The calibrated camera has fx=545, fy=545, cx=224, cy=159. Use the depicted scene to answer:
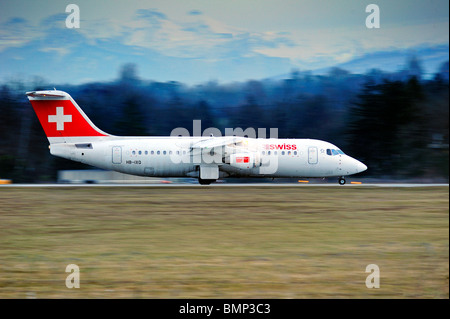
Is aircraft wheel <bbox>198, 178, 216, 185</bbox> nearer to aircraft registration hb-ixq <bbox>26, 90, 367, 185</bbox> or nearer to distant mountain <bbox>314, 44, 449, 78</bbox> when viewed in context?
aircraft registration hb-ixq <bbox>26, 90, 367, 185</bbox>

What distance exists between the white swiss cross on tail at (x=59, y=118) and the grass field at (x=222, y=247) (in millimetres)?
10422

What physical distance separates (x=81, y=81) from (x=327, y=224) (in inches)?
2776

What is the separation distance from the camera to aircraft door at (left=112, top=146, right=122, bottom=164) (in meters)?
39.2

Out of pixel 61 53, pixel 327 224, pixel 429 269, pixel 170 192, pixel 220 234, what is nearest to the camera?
pixel 429 269

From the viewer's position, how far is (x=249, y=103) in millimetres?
91688

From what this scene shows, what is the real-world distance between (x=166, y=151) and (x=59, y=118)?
26.8ft

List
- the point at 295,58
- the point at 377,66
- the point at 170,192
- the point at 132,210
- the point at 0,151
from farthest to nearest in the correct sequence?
the point at 295,58 → the point at 377,66 → the point at 0,151 → the point at 170,192 → the point at 132,210

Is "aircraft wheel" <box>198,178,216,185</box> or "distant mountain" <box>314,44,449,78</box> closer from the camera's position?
"aircraft wheel" <box>198,178,216,185</box>

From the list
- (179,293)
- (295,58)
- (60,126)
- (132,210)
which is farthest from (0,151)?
(295,58)

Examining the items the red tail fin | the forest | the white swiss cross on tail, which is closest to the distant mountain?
the forest

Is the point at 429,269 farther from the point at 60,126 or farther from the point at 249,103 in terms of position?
the point at 249,103

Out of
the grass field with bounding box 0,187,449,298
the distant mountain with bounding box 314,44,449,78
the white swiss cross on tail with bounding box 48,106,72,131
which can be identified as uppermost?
the distant mountain with bounding box 314,44,449,78

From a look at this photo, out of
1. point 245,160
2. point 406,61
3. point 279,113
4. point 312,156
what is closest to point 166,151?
point 245,160

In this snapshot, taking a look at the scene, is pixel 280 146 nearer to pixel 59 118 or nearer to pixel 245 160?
pixel 245 160
